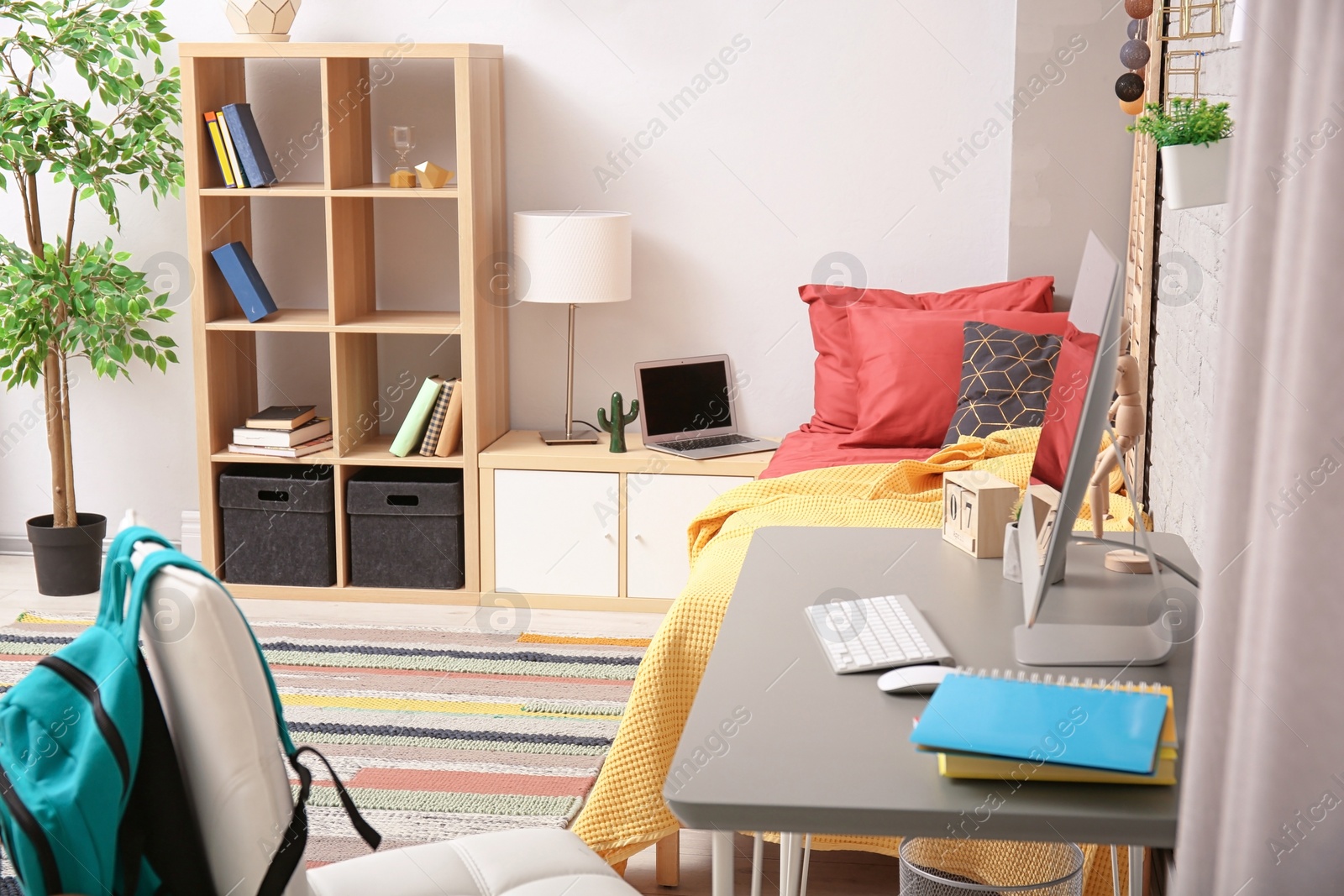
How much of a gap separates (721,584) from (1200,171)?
965 millimetres

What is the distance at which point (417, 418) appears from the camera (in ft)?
11.9

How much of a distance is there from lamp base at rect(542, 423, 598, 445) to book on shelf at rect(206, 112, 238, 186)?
1172 mm

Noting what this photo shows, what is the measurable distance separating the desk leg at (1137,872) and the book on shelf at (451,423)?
2.64 m

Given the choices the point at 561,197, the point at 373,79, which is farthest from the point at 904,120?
the point at 373,79

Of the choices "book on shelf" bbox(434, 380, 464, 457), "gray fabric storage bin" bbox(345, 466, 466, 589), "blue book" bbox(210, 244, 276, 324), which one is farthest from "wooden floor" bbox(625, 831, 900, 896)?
"blue book" bbox(210, 244, 276, 324)

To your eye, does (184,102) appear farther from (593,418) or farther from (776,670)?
(776,670)

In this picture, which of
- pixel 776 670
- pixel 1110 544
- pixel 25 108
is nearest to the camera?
pixel 776 670

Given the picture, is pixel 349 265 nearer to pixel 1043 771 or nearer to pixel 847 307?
pixel 847 307

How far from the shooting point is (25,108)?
338 cm

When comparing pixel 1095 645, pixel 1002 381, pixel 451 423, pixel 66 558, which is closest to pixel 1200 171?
pixel 1095 645

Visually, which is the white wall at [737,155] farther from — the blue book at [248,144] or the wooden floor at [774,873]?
the wooden floor at [774,873]

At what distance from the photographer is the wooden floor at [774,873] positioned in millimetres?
2133

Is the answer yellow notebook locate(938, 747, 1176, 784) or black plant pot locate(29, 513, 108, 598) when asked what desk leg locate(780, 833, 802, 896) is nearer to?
yellow notebook locate(938, 747, 1176, 784)

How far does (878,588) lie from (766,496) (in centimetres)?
100
